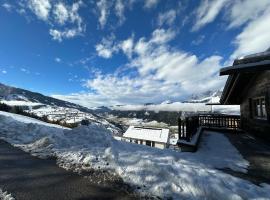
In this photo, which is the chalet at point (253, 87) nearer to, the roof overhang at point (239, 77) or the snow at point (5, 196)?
the roof overhang at point (239, 77)

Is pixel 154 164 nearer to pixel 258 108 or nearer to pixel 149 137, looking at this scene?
pixel 258 108

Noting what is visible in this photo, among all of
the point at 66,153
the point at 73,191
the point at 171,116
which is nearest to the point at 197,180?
the point at 73,191

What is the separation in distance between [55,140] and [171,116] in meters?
153

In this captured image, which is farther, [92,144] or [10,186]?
[92,144]

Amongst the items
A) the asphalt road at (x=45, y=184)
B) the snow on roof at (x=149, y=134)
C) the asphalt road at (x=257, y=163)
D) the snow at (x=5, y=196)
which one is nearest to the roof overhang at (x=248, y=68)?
the asphalt road at (x=257, y=163)

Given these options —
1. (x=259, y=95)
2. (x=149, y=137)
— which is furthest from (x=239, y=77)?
(x=149, y=137)

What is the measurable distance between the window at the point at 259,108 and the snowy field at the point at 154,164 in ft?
11.2

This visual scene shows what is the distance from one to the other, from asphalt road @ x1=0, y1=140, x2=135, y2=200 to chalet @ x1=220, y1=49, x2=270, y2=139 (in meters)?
6.47

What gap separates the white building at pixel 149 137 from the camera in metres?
38.0

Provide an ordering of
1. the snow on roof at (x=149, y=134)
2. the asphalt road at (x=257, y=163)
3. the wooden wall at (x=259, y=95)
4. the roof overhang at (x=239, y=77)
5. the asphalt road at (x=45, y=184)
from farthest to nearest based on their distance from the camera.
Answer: the snow on roof at (x=149, y=134)
the wooden wall at (x=259, y=95)
the roof overhang at (x=239, y=77)
the asphalt road at (x=257, y=163)
the asphalt road at (x=45, y=184)

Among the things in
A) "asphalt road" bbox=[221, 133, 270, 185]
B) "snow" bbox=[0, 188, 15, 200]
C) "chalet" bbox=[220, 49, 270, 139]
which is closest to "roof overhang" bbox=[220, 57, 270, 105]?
"chalet" bbox=[220, 49, 270, 139]

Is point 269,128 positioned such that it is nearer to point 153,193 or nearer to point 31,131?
point 153,193

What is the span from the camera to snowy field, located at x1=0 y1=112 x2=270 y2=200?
437 centimetres

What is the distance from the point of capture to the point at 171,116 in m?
158
